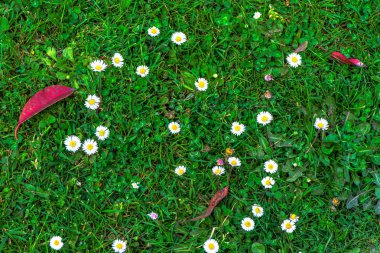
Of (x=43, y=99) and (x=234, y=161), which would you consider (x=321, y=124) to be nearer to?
(x=234, y=161)

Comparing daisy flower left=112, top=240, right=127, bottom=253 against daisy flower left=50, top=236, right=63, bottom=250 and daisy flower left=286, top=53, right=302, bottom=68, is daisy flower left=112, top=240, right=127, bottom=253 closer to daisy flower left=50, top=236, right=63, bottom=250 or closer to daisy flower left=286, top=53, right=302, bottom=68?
daisy flower left=50, top=236, right=63, bottom=250

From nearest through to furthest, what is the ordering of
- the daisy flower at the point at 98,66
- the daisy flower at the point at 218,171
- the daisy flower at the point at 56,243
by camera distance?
the daisy flower at the point at 56,243
the daisy flower at the point at 218,171
the daisy flower at the point at 98,66

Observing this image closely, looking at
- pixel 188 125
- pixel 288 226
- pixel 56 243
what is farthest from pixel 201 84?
pixel 56 243

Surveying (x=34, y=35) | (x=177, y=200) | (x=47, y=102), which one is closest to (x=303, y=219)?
(x=177, y=200)

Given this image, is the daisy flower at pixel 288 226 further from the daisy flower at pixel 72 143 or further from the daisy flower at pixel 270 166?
the daisy flower at pixel 72 143

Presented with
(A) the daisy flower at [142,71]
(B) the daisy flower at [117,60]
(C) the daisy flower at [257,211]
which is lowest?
(C) the daisy flower at [257,211]

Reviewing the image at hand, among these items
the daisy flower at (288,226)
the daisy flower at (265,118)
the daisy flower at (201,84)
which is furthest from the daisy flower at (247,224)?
the daisy flower at (201,84)

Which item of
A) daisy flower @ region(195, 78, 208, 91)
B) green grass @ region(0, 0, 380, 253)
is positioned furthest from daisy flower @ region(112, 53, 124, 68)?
daisy flower @ region(195, 78, 208, 91)
